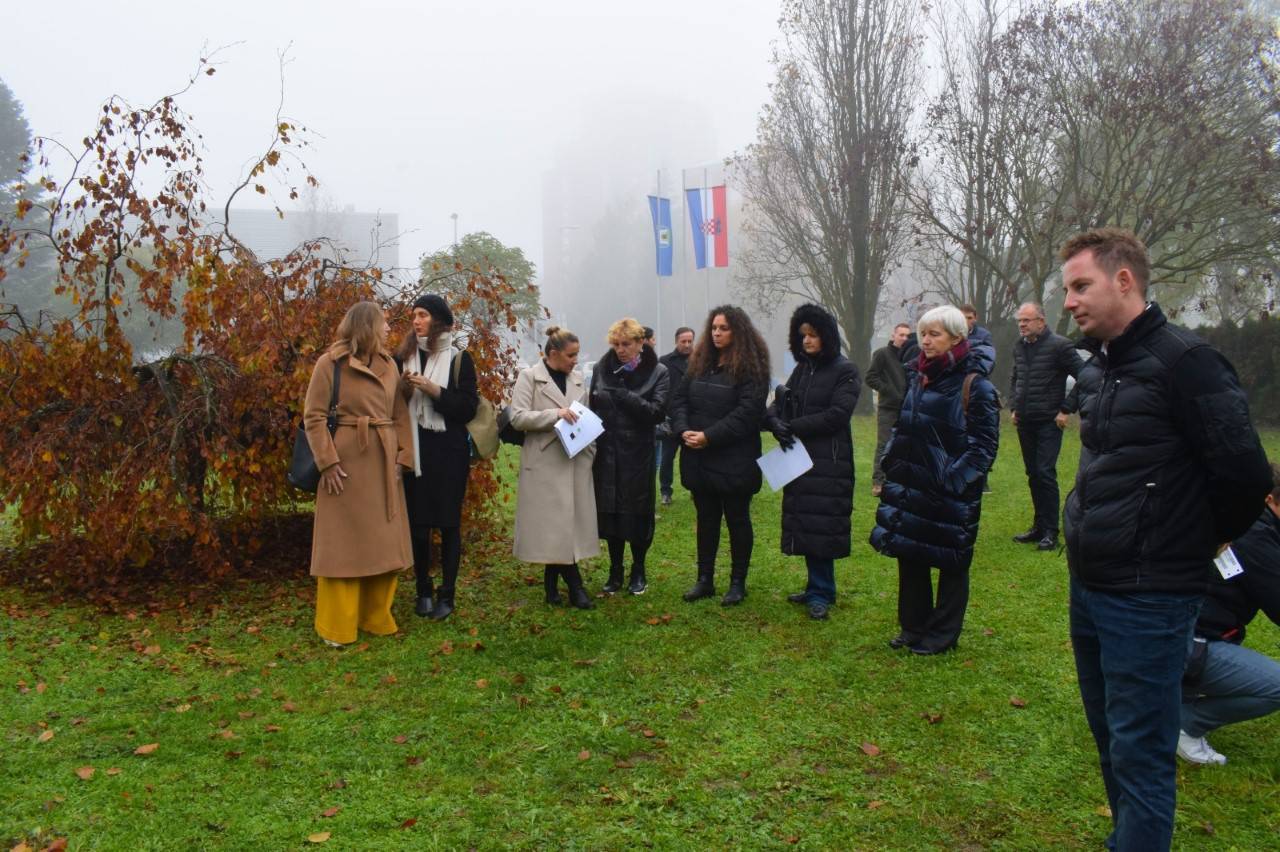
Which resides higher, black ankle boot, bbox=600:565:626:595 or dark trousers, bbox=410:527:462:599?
dark trousers, bbox=410:527:462:599

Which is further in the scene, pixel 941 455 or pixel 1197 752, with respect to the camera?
pixel 941 455

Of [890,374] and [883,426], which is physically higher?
[890,374]

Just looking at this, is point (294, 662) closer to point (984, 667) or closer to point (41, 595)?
point (41, 595)

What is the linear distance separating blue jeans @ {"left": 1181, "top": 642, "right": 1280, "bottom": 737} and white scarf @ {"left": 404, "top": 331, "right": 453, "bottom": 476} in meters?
4.40

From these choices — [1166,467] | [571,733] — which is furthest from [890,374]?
[1166,467]

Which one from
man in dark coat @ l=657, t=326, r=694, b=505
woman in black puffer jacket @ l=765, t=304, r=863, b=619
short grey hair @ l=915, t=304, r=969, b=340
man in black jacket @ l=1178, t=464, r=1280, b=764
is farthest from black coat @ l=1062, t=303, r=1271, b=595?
man in dark coat @ l=657, t=326, r=694, b=505

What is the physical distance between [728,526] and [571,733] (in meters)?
2.34

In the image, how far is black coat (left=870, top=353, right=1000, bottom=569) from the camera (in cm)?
500

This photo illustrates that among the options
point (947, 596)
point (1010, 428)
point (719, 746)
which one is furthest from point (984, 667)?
point (1010, 428)

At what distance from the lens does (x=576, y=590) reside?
6516 millimetres

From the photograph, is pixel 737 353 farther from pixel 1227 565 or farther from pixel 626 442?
pixel 1227 565

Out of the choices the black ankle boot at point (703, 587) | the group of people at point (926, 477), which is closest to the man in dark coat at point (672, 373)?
the black ankle boot at point (703, 587)

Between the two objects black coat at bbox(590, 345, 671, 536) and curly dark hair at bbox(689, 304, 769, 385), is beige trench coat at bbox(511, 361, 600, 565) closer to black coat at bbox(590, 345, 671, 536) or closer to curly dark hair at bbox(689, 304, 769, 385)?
black coat at bbox(590, 345, 671, 536)

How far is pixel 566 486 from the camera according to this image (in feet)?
20.5
